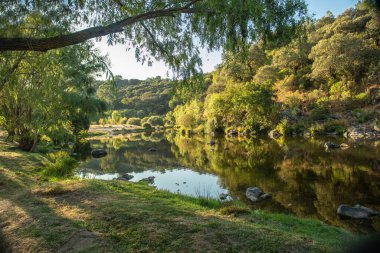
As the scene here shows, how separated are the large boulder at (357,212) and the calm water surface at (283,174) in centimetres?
32

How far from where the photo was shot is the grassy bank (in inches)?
190

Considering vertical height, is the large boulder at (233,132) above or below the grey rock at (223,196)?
above

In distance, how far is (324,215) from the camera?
Result: 34.3 feet

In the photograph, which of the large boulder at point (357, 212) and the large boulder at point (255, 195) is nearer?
the large boulder at point (357, 212)

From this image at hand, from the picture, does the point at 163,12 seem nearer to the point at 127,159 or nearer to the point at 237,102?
the point at 127,159

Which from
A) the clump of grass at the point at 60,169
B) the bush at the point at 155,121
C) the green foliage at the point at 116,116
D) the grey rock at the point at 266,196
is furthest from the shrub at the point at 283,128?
the green foliage at the point at 116,116

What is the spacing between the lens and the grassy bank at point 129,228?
4836mm

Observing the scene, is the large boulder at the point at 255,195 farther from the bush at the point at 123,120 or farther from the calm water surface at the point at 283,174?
the bush at the point at 123,120

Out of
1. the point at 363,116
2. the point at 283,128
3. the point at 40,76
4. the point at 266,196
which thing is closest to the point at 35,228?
the point at 40,76

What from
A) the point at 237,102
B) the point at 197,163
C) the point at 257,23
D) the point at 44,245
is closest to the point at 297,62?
the point at 237,102

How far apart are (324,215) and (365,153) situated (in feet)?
44.8

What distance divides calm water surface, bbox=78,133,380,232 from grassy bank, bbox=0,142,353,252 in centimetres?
350

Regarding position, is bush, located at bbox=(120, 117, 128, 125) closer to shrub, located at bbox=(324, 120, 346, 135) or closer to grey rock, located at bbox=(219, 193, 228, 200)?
shrub, located at bbox=(324, 120, 346, 135)

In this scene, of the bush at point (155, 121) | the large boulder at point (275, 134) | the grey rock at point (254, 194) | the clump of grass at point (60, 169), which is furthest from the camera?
the bush at point (155, 121)
